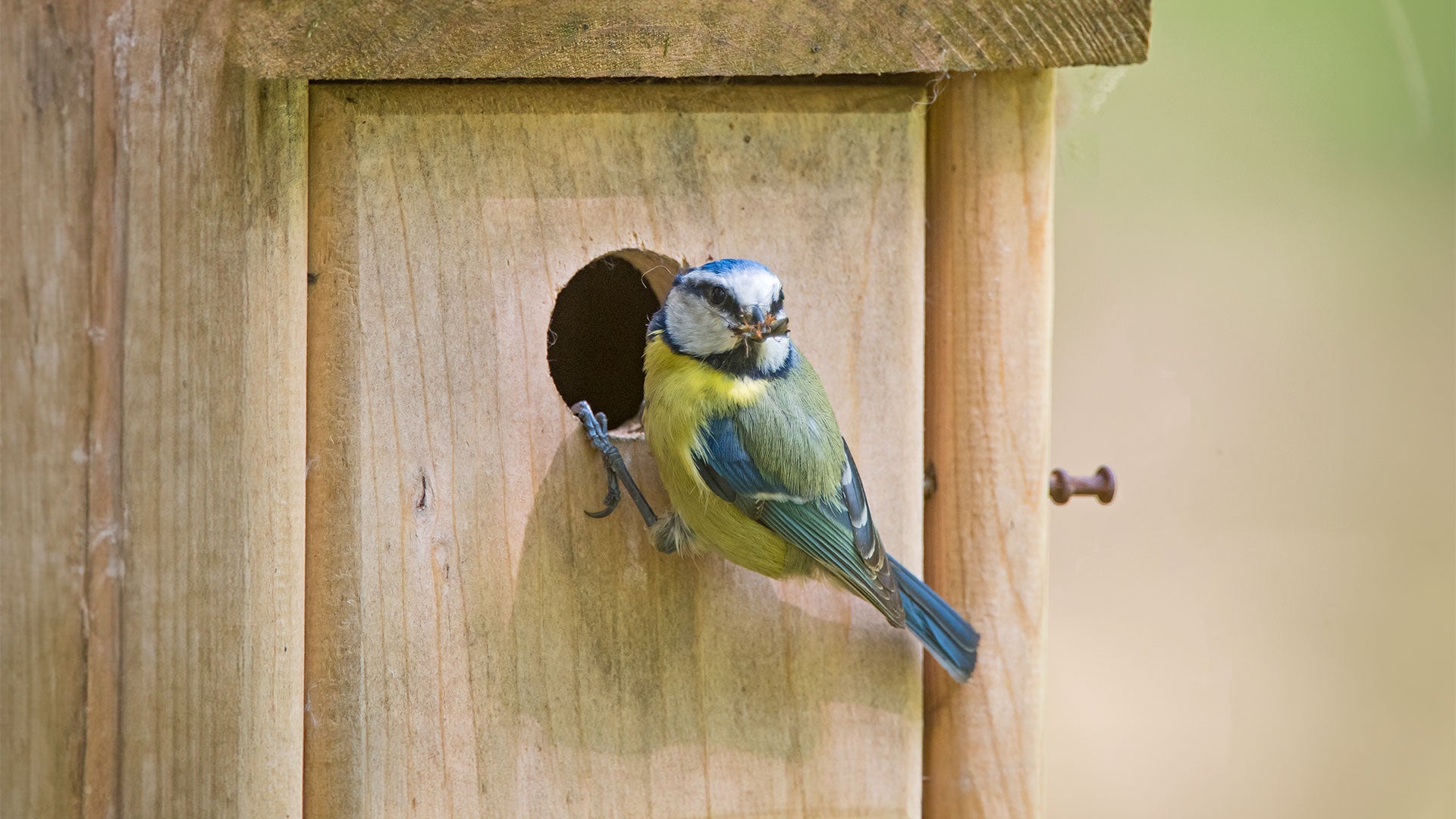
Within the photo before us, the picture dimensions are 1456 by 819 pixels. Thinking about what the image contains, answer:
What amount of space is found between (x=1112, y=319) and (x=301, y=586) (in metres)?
1.82

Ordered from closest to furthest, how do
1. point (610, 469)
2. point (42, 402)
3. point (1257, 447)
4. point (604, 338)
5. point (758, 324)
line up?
point (42, 402)
point (758, 324)
point (610, 469)
point (604, 338)
point (1257, 447)

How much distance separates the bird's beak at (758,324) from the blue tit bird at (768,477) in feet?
0.16

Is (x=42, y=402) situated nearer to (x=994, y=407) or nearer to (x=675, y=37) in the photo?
(x=675, y=37)

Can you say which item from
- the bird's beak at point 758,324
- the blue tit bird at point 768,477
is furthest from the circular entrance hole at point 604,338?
the bird's beak at point 758,324

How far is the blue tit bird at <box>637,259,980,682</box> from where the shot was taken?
168 cm

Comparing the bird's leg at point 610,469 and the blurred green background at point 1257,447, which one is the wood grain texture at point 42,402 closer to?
the bird's leg at point 610,469

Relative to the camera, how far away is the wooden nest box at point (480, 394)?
1.49 meters

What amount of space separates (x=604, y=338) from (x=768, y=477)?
1.98 feet

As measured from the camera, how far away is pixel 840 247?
1750 millimetres

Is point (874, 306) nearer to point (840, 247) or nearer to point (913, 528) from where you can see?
point (840, 247)

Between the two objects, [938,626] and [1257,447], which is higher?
[1257,447]

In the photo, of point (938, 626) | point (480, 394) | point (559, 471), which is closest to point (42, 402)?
point (480, 394)

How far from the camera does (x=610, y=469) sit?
1705 millimetres

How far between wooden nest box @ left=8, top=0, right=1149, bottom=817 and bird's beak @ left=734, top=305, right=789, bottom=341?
0.15 metres
